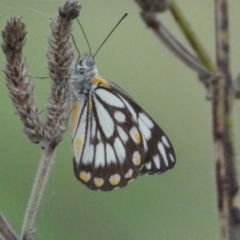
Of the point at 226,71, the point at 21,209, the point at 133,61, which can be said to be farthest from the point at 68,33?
the point at 133,61

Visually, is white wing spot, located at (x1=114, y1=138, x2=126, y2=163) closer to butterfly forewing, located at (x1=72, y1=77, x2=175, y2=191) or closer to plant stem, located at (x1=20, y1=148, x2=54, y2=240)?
butterfly forewing, located at (x1=72, y1=77, x2=175, y2=191)

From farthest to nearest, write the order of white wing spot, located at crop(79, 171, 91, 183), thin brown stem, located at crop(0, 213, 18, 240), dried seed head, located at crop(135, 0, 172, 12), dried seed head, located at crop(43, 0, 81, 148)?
1. white wing spot, located at crop(79, 171, 91, 183)
2. dried seed head, located at crop(43, 0, 81, 148)
3. thin brown stem, located at crop(0, 213, 18, 240)
4. dried seed head, located at crop(135, 0, 172, 12)

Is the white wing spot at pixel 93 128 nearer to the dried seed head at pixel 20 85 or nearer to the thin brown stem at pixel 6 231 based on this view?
the dried seed head at pixel 20 85

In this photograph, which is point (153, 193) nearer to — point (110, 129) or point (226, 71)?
point (110, 129)

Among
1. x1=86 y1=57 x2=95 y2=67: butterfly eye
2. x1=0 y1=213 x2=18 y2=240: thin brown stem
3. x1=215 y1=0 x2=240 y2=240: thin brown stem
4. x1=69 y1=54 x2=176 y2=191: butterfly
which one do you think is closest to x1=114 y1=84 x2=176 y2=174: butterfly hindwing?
x1=69 y1=54 x2=176 y2=191: butterfly

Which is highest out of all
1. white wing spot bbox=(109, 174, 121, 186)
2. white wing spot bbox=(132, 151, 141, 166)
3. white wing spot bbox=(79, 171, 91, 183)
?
white wing spot bbox=(79, 171, 91, 183)

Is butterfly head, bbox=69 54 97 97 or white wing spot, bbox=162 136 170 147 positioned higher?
butterfly head, bbox=69 54 97 97
